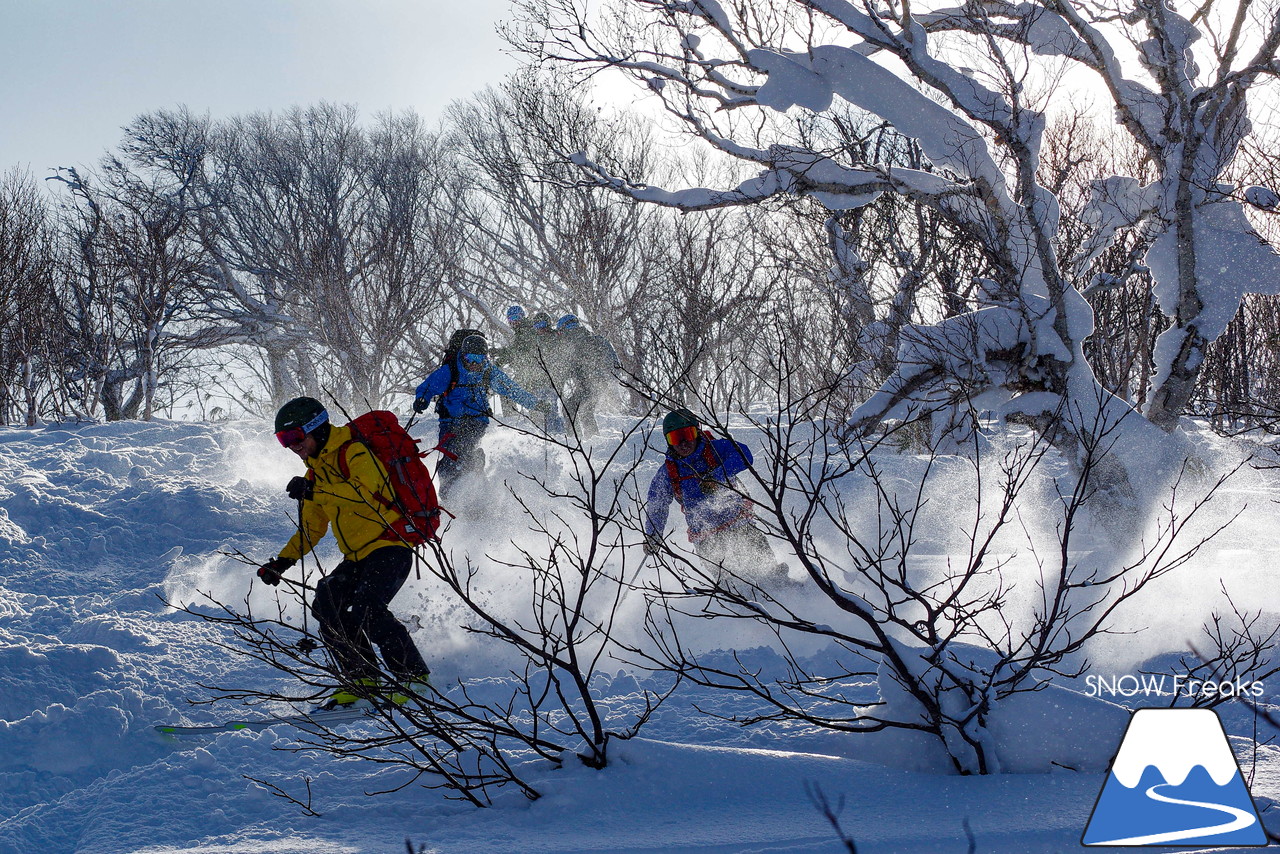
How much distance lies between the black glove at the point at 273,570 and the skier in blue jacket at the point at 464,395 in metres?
2.81

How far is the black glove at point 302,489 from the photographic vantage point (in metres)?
3.78

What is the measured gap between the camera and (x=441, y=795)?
2799mm

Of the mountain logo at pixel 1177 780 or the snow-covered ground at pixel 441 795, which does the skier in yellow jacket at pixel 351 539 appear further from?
the mountain logo at pixel 1177 780

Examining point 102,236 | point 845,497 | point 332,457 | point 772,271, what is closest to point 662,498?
point 332,457

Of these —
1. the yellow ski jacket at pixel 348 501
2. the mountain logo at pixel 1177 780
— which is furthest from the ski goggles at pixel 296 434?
the mountain logo at pixel 1177 780

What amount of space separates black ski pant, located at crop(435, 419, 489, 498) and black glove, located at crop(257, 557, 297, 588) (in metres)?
3.07

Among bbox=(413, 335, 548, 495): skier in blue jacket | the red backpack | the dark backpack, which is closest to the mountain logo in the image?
the red backpack

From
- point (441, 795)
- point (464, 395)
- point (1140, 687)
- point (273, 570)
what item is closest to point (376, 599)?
point (273, 570)

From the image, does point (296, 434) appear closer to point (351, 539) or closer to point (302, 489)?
point (302, 489)

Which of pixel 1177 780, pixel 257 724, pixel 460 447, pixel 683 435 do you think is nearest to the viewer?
pixel 1177 780

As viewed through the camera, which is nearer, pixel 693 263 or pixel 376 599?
pixel 376 599

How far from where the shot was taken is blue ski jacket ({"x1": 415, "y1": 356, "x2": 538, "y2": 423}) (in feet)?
22.4

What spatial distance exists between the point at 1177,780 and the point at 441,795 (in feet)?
7.21

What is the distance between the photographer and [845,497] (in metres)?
8.54
